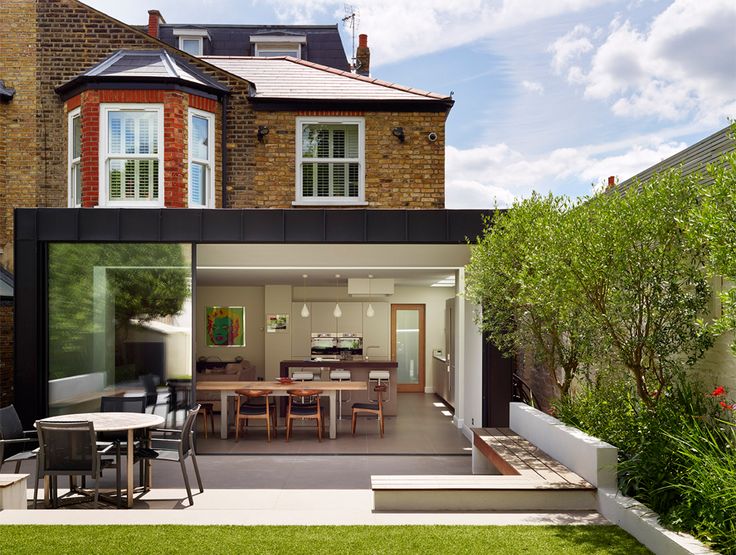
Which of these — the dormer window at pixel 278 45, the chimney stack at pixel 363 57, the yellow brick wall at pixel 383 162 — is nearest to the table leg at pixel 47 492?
the yellow brick wall at pixel 383 162

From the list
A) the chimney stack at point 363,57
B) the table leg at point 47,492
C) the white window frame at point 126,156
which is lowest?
the table leg at point 47,492

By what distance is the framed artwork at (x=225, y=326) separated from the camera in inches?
749

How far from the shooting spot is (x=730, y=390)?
255 inches

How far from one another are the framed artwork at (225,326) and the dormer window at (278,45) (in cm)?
706

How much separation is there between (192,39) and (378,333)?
406 inches

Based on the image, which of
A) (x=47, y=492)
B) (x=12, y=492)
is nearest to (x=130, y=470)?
(x=47, y=492)

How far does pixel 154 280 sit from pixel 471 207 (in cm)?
460

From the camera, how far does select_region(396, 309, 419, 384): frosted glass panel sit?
763 inches

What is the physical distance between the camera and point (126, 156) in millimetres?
11547

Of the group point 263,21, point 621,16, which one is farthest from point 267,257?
point 263,21

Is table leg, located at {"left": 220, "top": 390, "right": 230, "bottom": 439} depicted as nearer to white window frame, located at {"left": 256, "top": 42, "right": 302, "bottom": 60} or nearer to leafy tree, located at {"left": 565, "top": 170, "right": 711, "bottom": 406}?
leafy tree, located at {"left": 565, "top": 170, "right": 711, "bottom": 406}

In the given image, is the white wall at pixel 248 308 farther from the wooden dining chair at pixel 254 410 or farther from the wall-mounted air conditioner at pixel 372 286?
the wooden dining chair at pixel 254 410

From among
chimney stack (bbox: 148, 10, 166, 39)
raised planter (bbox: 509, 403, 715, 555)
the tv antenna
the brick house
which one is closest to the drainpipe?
the brick house

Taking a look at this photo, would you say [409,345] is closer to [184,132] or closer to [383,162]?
[383,162]
